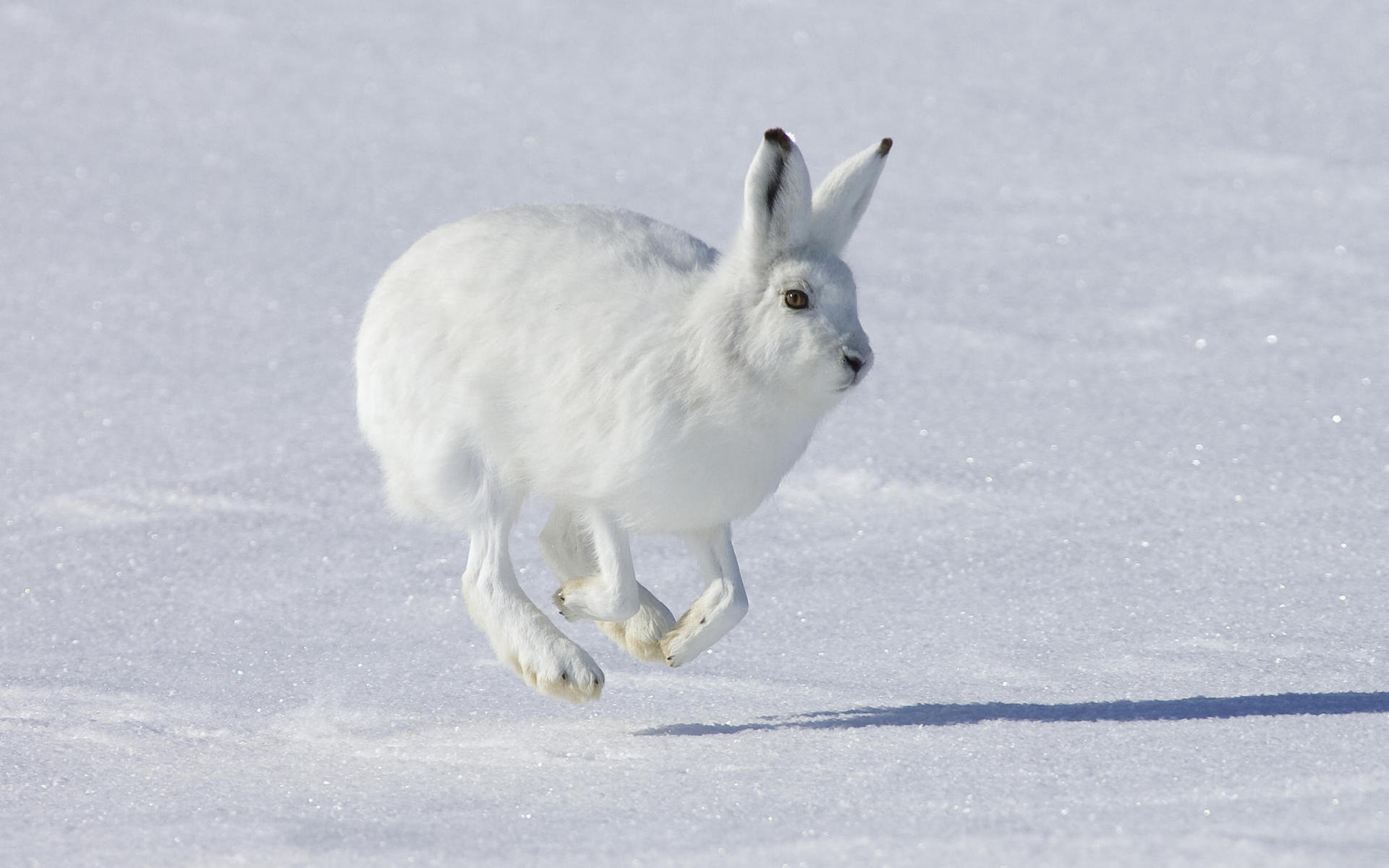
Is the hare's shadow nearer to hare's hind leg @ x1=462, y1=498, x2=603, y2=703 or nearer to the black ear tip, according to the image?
hare's hind leg @ x1=462, y1=498, x2=603, y2=703

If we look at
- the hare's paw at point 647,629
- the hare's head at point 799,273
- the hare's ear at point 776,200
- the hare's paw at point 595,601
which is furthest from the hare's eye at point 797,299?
the hare's paw at point 647,629

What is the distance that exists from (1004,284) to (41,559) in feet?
15.0

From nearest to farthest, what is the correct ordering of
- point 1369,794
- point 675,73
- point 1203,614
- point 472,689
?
1. point 1369,794
2. point 472,689
3. point 1203,614
4. point 675,73

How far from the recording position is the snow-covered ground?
4004 millimetres

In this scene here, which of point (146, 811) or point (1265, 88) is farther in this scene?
point (1265, 88)

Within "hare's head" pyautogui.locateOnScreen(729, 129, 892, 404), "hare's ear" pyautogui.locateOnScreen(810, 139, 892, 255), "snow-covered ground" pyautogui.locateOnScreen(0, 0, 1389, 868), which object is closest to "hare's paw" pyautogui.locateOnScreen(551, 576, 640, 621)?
"snow-covered ground" pyautogui.locateOnScreen(0, 0, 1389, 868)

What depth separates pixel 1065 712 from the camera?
4.57m

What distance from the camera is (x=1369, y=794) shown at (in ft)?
12.4

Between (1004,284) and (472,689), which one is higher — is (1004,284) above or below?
above

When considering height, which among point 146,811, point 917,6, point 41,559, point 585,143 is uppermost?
point 917,6

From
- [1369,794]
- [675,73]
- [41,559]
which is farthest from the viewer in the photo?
[675,73]

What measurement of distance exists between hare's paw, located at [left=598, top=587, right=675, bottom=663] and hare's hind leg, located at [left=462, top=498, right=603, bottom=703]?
18 centimetres

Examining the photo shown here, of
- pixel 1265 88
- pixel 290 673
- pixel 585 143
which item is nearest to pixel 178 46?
pixel 585 143

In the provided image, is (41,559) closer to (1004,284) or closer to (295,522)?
(295,522)
